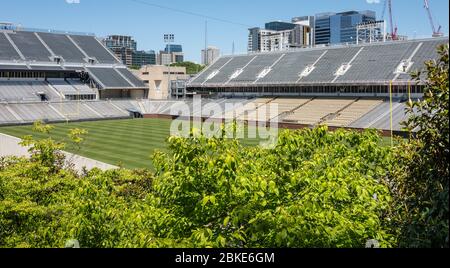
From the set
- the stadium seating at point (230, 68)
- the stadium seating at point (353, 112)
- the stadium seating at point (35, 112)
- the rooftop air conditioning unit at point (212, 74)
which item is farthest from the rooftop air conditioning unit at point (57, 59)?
the stadium seating at point (353, 112)

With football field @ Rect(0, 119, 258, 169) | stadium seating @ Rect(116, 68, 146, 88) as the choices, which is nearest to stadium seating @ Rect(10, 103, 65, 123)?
football field @ Rect(0, 119, 258, 169)

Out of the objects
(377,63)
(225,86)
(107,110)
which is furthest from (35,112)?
(377,63)

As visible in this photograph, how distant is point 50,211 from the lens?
11188 millimetres

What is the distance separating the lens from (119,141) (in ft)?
129

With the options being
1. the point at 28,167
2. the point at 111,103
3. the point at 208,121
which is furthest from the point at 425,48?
the point at 28,167

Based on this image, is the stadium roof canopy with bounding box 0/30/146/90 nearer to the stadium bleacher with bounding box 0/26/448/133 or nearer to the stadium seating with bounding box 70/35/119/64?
the stadium seating with bounding box 70/35/119/64

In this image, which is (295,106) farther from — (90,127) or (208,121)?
(90,127)

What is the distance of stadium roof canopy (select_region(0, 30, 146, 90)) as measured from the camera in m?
68.5

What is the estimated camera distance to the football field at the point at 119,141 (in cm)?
3051

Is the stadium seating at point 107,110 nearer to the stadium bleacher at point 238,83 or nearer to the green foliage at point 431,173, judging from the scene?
the stadium bleacher at point 238,83

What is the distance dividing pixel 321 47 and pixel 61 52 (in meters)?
41.2

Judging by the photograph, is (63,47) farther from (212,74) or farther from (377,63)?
(377,63)

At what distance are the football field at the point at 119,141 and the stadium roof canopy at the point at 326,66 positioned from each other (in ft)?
60.3

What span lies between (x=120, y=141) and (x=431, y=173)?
35.4 m
